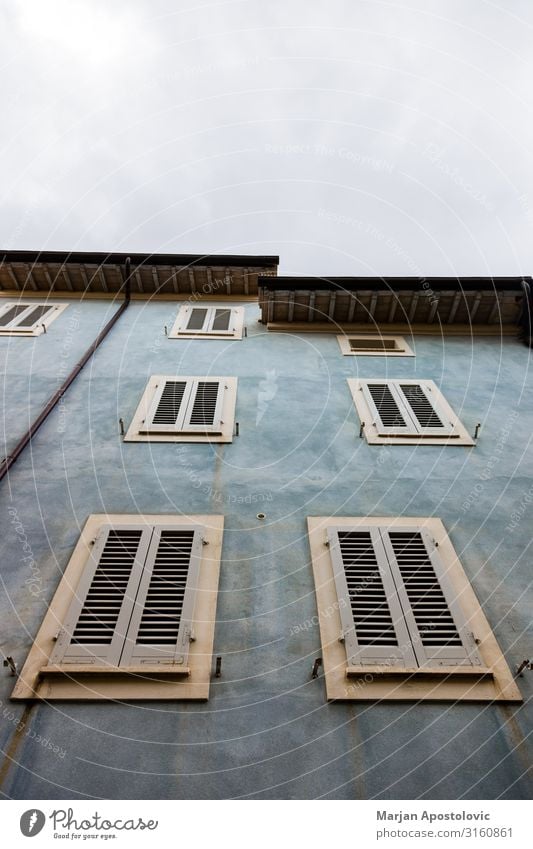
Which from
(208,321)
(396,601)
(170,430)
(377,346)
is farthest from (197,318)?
(396,601)

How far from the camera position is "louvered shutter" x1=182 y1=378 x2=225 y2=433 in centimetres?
962

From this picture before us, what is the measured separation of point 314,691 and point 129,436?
18.2 feet

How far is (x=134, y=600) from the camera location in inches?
252

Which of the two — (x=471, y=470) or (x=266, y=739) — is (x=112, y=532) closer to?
(x=266, y=739)

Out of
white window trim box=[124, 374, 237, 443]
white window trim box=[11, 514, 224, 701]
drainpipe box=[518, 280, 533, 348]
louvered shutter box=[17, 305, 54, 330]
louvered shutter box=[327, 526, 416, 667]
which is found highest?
drainpipe box=[518, 280, 533, 348]

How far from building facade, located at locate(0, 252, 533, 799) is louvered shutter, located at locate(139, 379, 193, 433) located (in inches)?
2.5

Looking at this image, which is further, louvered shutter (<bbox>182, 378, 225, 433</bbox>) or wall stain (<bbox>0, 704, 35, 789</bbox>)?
louvered shutter (<bbox>182, 378, 225, 433</bbox>)

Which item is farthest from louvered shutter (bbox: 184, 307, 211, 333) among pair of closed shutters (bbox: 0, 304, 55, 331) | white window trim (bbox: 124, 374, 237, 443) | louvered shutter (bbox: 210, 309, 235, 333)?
pair of closed shutters (bbox: 0, 304, 55, 331)

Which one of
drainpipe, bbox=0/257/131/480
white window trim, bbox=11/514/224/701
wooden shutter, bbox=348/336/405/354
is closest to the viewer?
white window trim, bbox=11/514/224/701

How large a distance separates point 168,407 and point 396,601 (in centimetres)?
590

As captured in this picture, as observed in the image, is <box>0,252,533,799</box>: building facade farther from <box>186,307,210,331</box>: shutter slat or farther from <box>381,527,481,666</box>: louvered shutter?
<box>186,307,210,331</box>: shutter slat

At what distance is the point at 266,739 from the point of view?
5.13 m
